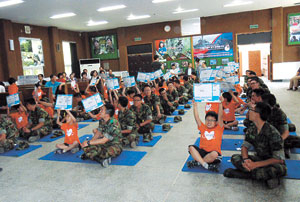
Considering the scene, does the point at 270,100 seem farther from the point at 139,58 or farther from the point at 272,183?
the point at 139,58

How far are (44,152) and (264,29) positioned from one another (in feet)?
37.3

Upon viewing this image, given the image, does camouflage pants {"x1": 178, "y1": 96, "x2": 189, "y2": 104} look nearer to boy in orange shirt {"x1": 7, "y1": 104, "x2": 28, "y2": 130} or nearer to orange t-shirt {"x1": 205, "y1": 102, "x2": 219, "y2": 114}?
orange t-shirt {"x1": 205, "y1": 102, "x2": 219, "y2": 114}

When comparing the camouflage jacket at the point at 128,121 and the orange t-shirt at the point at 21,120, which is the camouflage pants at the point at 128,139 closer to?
the camouflage jacket at the point at 128,121

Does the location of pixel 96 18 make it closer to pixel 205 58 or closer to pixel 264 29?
pixel 205 58

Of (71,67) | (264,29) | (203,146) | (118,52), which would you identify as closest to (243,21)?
(264,29)

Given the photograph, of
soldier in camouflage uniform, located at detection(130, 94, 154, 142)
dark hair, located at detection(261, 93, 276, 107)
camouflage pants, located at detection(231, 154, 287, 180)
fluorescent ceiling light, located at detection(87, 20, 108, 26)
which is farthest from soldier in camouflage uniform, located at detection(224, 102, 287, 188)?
fluorescent ceiling light, located at detection(87, 20, 108, 26)

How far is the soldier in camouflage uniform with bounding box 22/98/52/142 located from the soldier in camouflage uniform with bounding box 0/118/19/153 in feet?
1.27

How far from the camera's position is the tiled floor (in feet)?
8.73

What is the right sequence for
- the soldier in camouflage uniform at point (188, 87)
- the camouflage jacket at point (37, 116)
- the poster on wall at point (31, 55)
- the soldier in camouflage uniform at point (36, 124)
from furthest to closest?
the poster on wall at point (31, 55)
the soldier in camouflage uniform at point (188, 87)
the camouflage jacket at point (37, 116)
the soldier in camouflage uniform at point (36, 124)

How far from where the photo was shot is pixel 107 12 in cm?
988

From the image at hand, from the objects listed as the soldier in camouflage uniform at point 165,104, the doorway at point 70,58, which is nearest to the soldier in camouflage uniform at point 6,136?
the soldier in camouflage uniform at point 165,104

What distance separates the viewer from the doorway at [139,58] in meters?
14.0

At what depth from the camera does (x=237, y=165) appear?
2967 millimetres

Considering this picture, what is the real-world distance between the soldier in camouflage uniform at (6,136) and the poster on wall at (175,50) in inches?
385
